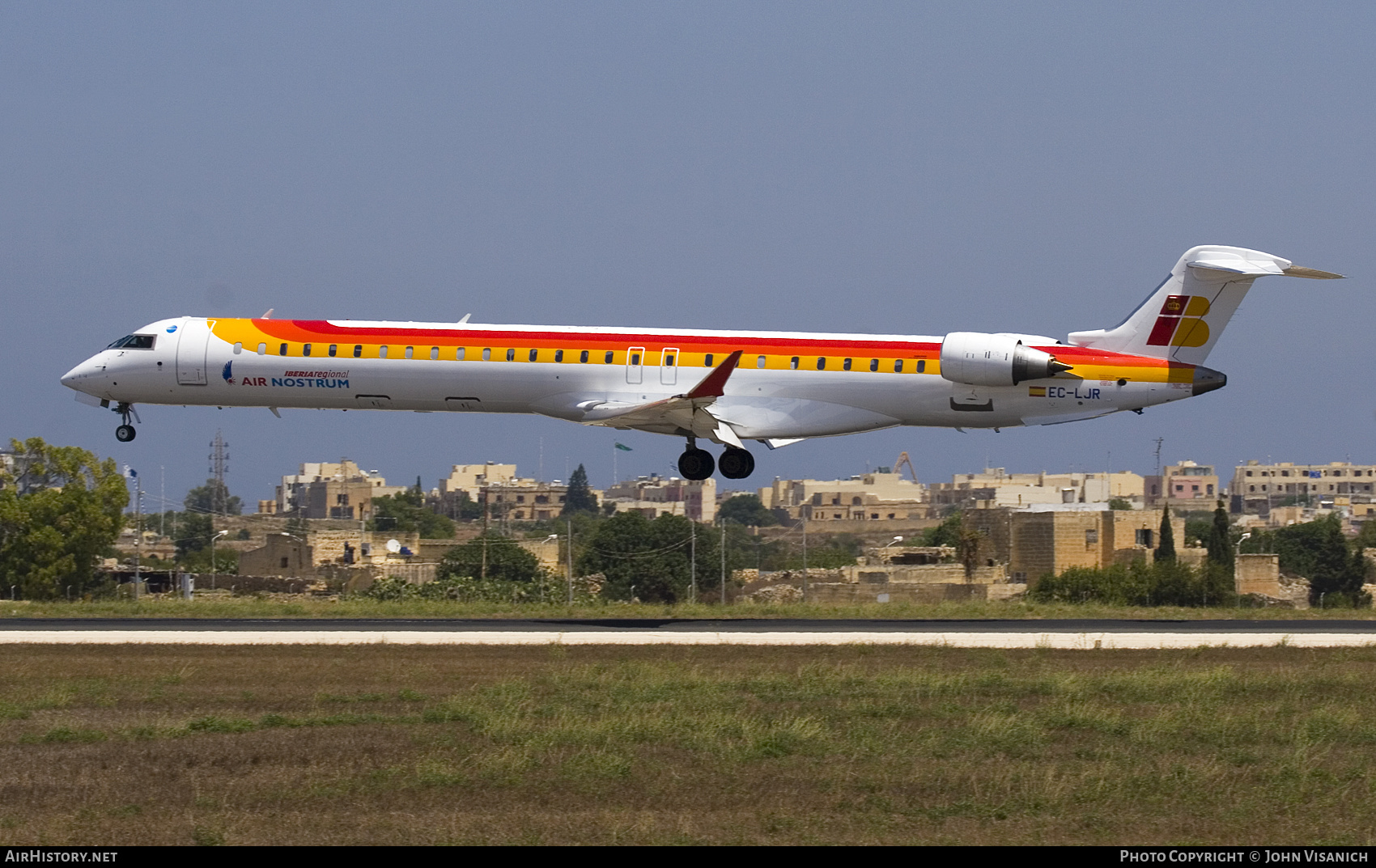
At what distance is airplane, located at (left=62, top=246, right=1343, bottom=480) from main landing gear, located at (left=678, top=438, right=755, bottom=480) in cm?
3

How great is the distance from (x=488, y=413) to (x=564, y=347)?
239cm

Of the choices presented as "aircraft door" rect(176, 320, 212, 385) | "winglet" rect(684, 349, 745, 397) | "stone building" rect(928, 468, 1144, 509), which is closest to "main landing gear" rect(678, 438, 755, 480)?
"winglet" rect(684, 349, 745, 397)

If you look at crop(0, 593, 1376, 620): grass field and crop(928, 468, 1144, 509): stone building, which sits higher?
crop(928, 468, 1144, 509): stone building

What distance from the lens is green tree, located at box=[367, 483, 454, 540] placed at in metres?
102

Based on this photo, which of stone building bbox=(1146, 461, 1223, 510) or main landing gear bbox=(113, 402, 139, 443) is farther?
stone building bbox=(1146, 461, 1223, 510)

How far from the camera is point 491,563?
5841 centimetres

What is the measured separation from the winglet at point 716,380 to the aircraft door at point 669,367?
3.97 feet

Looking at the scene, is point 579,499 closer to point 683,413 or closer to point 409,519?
point 409,519

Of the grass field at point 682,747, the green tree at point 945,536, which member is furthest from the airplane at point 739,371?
the green tree at point 945,536

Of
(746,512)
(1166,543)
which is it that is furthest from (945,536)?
(746,512)

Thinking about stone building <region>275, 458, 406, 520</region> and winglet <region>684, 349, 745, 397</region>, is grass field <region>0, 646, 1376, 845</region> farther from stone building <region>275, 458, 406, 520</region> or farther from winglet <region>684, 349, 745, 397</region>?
stone building <region>275, 458, 406, 520</region>

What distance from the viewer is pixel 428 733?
57.9 feet

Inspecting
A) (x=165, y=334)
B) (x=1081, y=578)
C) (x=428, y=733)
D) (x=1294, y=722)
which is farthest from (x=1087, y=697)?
(x=1081, y=578)

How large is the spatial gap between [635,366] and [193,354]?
9409mm
